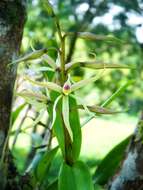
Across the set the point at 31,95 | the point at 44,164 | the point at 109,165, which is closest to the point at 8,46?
the point at 31,95

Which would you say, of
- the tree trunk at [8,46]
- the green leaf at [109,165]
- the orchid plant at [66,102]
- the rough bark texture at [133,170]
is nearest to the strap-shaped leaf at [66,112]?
the orchid plant at [66,102]

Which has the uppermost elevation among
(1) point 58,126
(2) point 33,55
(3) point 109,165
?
(2) point 33,55

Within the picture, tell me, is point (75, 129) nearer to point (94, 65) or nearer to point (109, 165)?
point (94, 65)

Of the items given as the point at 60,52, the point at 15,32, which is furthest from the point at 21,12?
the point at 60,52

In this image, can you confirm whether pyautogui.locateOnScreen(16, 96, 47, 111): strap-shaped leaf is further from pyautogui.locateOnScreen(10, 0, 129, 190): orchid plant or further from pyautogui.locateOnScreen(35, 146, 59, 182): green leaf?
pyautogui.locateOnScreen(35, 146, 59, 182): green leaf

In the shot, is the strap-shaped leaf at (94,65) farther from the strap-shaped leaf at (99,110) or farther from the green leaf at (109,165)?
the green leaf at (109,165)
